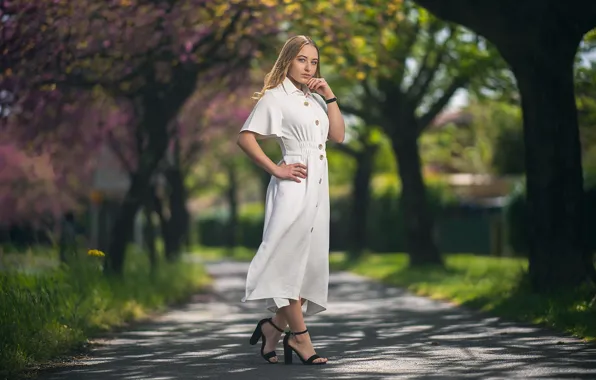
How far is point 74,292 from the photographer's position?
12367 mm

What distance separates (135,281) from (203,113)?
14.0 metres

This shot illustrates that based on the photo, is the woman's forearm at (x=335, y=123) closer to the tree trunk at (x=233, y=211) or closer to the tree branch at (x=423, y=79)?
the tree branch at (x=423, y=79)

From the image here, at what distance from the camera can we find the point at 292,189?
8.16 meters

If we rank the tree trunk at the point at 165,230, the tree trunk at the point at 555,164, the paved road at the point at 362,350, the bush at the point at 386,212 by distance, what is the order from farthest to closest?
the bush at the point at 386,212 → the tree trunk at the point at 165,230 → the tree trunk at the point at 555,164 → the paved road at the point at 362,350

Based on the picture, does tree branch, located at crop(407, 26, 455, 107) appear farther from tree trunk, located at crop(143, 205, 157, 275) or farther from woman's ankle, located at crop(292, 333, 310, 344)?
woman's ankle, located at crop(292, 333, 310, 344)

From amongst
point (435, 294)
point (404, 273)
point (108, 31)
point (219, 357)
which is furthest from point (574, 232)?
point (404, 273)

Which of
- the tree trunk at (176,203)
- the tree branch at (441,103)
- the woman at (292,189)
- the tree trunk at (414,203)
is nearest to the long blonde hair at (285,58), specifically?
the woman at (292,189)

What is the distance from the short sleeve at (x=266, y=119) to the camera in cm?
816

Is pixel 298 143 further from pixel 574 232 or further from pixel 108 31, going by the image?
pixel 108 31

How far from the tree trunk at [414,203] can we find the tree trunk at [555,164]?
12532 mm

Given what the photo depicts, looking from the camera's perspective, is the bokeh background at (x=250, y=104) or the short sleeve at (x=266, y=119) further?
the bokeh background at (x=250, y=104)

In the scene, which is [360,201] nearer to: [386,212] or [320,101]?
[386,212]

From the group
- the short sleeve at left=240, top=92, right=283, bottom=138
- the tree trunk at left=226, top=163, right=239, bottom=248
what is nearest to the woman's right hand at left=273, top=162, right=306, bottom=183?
the short sleeve at left=240, top=92, right=283, bottom=138

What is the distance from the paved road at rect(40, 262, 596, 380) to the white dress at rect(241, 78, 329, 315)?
0.60 m
